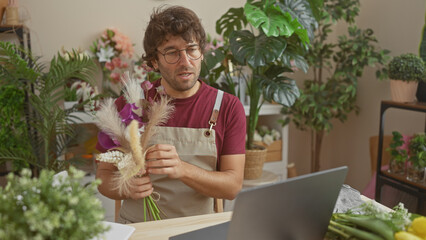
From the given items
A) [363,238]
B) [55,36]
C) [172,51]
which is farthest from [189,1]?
[363,238]

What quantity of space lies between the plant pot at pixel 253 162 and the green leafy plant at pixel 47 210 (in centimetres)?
205

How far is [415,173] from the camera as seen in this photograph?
2133 mm

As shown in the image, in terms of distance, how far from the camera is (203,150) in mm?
1521

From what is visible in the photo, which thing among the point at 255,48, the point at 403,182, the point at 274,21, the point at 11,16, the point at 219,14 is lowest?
the point at 403,182

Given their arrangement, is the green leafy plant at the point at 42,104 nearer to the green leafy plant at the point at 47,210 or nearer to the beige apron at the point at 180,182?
the beige apron at the point at 180,182

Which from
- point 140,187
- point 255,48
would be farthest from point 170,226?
point 255,48

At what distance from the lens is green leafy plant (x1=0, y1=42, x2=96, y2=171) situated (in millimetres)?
2465

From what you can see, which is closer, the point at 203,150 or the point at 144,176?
the point at 144,176

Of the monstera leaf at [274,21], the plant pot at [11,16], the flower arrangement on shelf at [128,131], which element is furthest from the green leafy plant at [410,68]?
the plant pot at [11,16]

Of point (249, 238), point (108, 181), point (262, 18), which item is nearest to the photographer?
point (249, 238)

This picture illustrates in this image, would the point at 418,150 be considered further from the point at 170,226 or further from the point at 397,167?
the point at 170,226

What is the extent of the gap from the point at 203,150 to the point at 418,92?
1.59m

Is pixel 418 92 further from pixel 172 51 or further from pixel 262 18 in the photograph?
pixel 172 51

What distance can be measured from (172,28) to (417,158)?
1.52m
